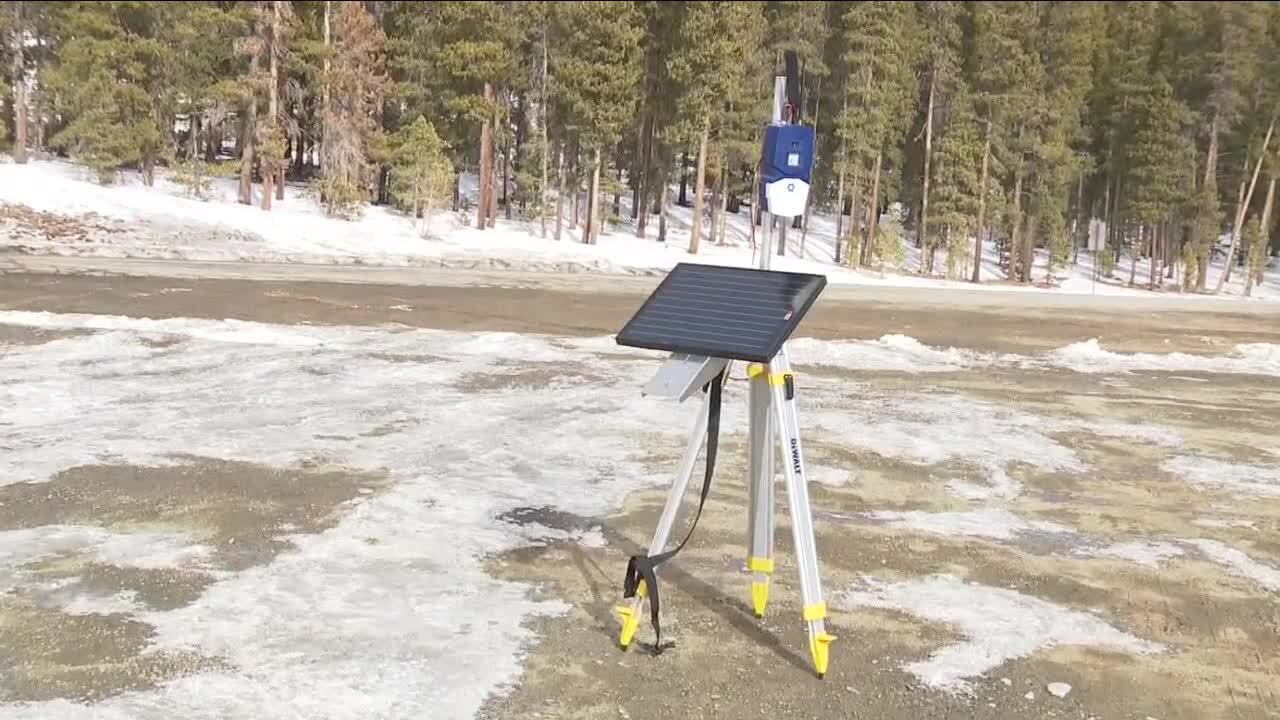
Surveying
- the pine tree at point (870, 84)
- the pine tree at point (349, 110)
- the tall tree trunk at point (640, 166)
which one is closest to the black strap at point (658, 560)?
the pine tree at point (349, 110)

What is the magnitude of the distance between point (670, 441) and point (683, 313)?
162 inches

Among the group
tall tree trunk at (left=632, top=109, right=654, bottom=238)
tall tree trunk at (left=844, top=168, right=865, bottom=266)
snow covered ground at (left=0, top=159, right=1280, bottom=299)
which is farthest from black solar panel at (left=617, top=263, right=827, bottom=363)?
tall tree trunk at (left=632, top=109, right=654, bottom=238)

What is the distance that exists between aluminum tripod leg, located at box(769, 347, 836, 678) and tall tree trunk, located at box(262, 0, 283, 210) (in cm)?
3291

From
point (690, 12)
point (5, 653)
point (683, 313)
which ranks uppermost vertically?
point (690, 12)

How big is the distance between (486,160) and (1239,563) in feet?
109

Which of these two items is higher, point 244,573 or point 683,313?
point 683,313

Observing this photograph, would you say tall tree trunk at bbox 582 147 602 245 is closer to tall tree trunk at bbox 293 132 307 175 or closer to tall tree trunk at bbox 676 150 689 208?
tall tree trunk at bbox 676 150 689 208

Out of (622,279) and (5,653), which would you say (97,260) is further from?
(5,653)

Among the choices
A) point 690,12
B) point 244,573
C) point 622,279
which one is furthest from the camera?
point 690,12

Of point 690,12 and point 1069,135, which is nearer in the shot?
point 690,12

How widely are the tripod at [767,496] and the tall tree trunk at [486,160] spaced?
3286 centimetres

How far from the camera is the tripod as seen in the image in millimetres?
3756

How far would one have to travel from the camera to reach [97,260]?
856 inches

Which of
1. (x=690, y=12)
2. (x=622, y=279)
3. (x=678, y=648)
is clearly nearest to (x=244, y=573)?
(x=678, y=648)
